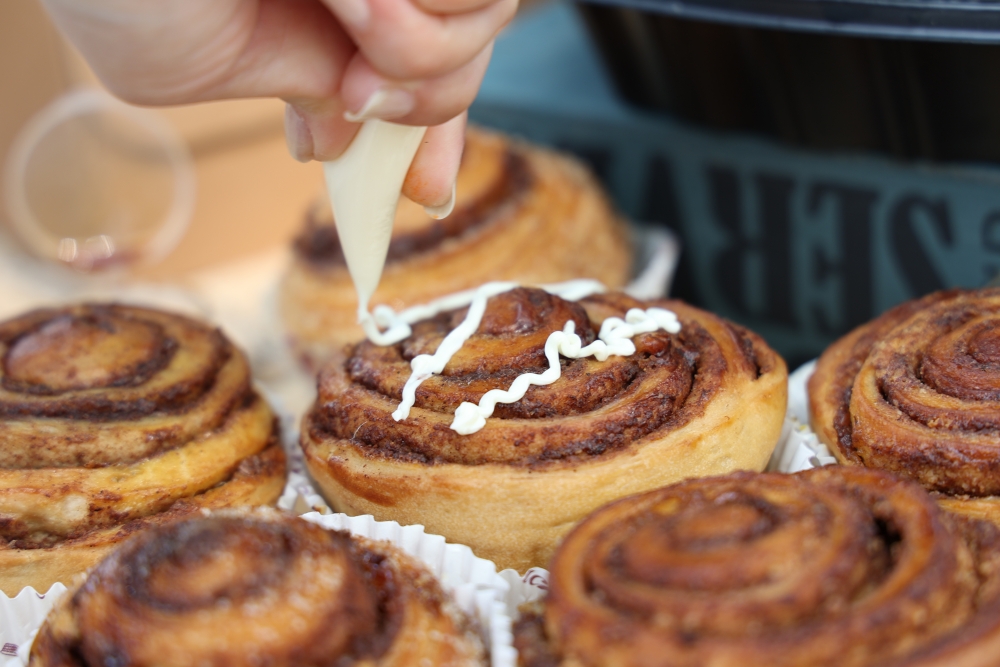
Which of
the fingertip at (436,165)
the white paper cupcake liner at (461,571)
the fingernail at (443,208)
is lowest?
the white paper cupcake liner at (461,571)

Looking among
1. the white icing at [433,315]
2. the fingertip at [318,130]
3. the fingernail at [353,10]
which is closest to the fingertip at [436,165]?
the fingertip at [318,130]

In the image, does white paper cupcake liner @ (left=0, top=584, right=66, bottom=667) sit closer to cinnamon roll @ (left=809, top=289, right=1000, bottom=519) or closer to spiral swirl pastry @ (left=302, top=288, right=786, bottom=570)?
spiral swirl pastry @ (left=302, top=288, right=786, bottom=570)

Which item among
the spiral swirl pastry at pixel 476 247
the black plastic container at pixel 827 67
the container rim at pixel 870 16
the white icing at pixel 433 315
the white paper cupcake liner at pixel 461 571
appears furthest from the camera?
the spiral swirl pastry at pixel 476 247

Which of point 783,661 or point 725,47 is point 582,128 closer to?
point 725,47

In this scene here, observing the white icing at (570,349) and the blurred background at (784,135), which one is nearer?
the white icing at (570,349)

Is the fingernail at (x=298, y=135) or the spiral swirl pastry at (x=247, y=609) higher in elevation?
the fingernail at (x=298, y=135)

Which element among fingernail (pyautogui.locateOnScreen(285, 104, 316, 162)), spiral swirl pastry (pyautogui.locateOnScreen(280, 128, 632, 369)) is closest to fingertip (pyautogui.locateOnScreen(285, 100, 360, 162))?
fingernail (pyautogui.locateOnScreen(285, 104, 316, 162))

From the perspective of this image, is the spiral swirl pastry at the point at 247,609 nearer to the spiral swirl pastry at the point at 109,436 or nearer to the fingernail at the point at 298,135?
the spiral swirl pastry at the point at 109,436

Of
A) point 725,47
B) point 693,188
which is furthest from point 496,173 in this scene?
point 725,47
